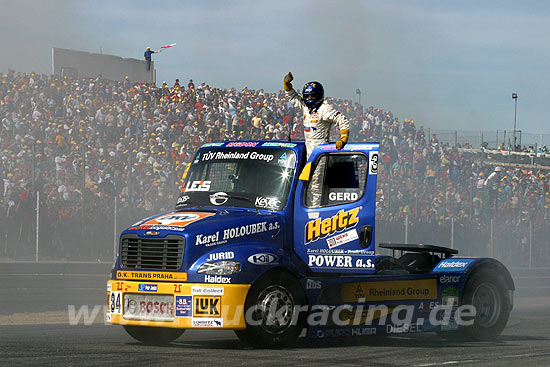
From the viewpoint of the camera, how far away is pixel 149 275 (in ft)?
30.0

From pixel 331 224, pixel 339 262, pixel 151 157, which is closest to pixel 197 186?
pixel 331 224

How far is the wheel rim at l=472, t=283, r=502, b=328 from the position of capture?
11562mm

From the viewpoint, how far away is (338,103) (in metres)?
31.4

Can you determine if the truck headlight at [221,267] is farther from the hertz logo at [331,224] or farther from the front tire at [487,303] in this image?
the front tire at [487,303]

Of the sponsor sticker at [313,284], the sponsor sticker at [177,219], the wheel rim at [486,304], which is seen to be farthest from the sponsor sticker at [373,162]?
the wheel rim at [486,304]

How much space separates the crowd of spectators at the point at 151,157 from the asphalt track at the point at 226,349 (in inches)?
296

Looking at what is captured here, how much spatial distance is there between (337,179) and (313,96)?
44.6 inches

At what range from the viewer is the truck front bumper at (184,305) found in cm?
882

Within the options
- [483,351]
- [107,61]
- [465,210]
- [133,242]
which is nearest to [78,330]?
[133,242]

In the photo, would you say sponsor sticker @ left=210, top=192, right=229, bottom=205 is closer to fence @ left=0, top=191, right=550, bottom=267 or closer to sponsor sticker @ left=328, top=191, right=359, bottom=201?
sponsor sticker @ left=328, top=191, right=359, bottom=201

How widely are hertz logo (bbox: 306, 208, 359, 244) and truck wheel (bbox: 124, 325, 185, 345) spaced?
1798mm

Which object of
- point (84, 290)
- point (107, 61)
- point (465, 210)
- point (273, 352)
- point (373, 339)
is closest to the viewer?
point (273, 352)

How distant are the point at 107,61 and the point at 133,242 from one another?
29255 millimetres

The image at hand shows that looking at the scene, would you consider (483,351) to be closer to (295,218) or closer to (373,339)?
(373,339)
